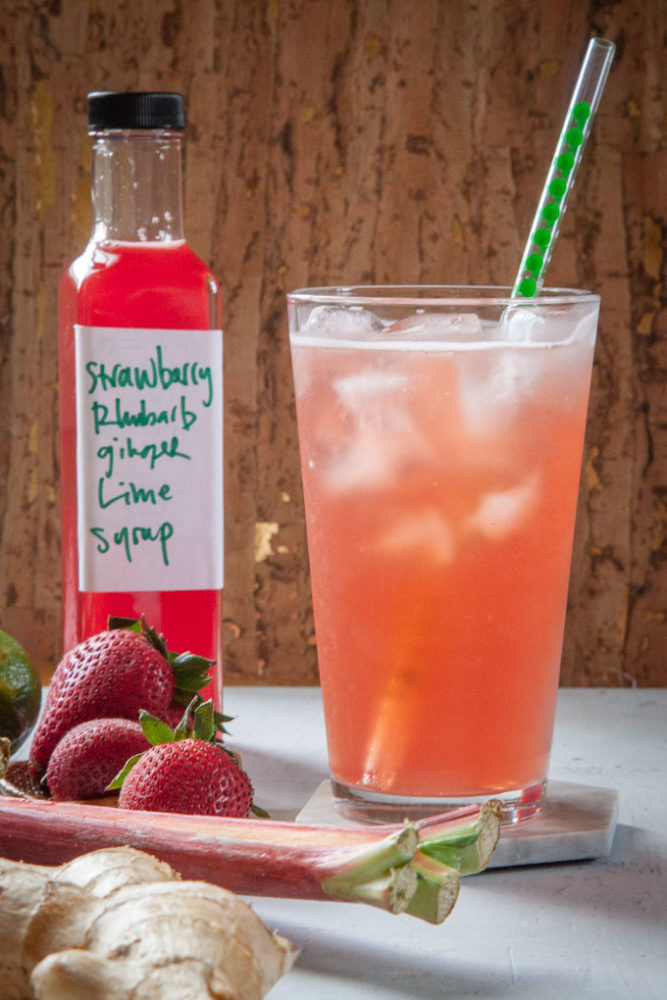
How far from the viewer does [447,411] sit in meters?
0.74

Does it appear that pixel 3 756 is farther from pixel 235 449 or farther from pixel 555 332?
pixel 235 449

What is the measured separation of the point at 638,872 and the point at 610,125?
763mm

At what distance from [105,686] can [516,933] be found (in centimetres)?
31

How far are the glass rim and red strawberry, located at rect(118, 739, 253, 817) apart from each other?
256 mm

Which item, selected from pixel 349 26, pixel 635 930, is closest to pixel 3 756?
pixel 635 930

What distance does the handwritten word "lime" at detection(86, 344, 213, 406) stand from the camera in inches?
36.8

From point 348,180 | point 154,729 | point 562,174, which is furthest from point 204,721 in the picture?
point 348,180

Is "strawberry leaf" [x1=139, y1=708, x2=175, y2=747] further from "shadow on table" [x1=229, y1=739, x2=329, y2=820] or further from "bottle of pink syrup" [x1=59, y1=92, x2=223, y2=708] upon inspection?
"bottle of pink syrup" [x1=59, y1=92, x2=223, y2=708]

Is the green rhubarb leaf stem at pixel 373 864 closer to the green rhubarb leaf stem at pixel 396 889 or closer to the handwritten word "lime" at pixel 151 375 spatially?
the green rhubarb leaf stem at pixel 396 889

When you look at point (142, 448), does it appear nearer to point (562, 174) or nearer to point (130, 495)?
point (130, 495)

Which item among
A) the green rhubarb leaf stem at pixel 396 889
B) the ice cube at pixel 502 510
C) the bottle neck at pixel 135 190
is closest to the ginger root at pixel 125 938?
the green rhubarb leaf stem at pixel 396 889

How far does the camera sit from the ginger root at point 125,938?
48 cm

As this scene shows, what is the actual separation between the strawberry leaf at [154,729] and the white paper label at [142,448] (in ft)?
0.67

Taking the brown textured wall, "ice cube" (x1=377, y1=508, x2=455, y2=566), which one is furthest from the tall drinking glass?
the brown textured wall
